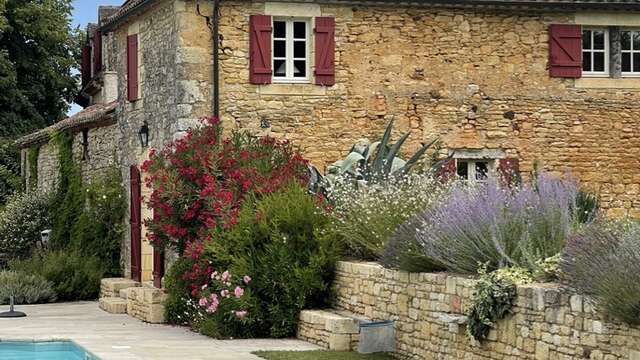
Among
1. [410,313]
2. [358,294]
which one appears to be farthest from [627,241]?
[358,294]

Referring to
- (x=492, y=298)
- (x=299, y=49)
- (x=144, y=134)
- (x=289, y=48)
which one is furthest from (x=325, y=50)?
(x=492, y=298)

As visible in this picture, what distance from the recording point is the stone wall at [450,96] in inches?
824

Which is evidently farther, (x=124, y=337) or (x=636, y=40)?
(x=636, y=40)

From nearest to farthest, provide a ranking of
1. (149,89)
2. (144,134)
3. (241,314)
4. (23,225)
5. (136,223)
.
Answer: (241,314)
(149,89)
(144,134)
(136,223)
(23,225)

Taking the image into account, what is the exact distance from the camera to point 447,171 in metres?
19.6

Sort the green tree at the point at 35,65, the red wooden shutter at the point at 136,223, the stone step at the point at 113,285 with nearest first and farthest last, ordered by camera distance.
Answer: the stone step at the point at 113,285, the red wooden shutter at the point at 136,223, the green tree at the point at 35,65

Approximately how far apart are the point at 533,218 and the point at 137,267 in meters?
12.2

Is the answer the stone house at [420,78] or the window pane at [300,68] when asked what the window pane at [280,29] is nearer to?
the stone house at [420,78]

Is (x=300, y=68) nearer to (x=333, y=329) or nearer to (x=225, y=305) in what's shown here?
(x=225, y=305)

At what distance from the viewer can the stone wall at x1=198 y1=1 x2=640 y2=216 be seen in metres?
20.9

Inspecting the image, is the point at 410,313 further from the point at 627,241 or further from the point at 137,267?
the point at 137,267

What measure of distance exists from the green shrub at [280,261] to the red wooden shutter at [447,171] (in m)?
1.93

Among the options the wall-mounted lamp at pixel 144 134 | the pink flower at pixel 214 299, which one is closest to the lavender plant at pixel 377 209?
the pink flower at pixel 214 299

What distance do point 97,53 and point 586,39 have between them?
708 inches
